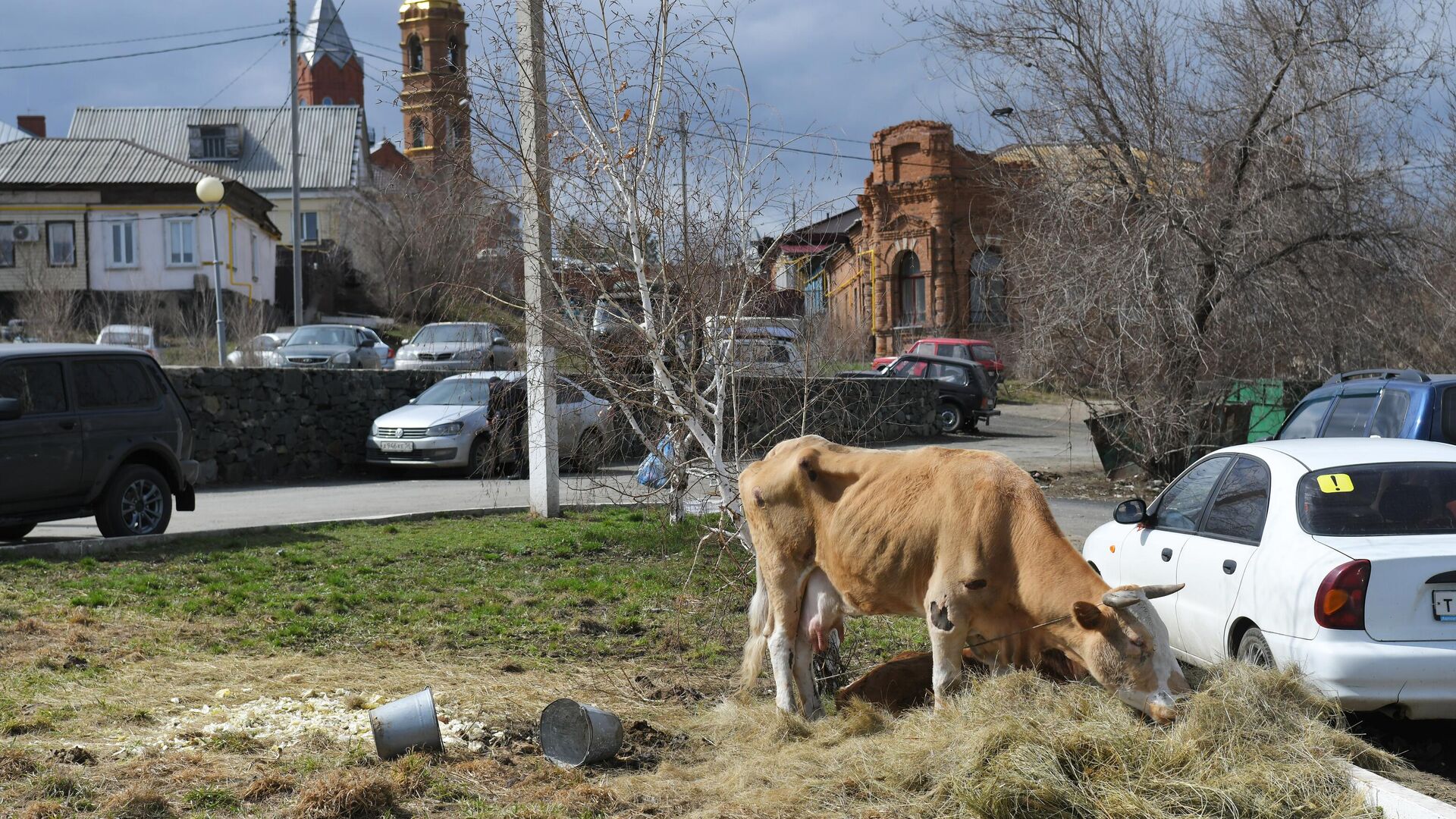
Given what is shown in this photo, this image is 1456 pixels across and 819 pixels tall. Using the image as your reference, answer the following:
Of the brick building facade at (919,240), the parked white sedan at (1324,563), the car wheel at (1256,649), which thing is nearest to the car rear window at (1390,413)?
the parked white sedan at (1324,563)

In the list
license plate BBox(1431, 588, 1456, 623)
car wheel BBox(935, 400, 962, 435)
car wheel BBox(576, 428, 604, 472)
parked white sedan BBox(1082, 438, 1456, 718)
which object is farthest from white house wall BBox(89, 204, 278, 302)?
license plate BBox(1431, 588, 1456, 623)

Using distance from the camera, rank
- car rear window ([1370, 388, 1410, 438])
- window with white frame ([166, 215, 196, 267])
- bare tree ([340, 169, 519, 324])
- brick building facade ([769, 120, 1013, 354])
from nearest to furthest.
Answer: bare tree ([340, 169, 519, 324]) < car rear window ([1370, 388, 1410, 438]) < brick building facade ([769, 120, 1013, 354]) < window with white frame ([166, 215, 196, 267])

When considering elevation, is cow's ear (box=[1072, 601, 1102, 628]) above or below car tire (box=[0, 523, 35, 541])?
above

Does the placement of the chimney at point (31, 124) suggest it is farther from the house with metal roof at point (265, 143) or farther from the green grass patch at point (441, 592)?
the green grass patch at point (441, 592)

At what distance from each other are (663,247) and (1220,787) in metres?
5.32

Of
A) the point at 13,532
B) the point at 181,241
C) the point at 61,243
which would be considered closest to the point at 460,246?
the point at 13,532

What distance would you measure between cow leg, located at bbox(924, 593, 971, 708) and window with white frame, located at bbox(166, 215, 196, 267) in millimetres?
47424

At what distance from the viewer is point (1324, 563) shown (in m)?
6.06

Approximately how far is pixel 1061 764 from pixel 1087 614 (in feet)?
2.35

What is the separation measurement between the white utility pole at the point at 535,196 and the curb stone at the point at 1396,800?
6303 mm

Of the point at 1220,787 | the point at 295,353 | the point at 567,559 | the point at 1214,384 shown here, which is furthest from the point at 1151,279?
the point at 295,353

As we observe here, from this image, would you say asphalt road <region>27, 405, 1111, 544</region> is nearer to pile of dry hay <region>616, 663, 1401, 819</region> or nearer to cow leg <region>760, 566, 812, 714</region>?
cow leg <region>760, 566, 812, 714</region>

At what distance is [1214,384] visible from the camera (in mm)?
16938

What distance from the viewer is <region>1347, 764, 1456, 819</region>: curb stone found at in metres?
4.67
